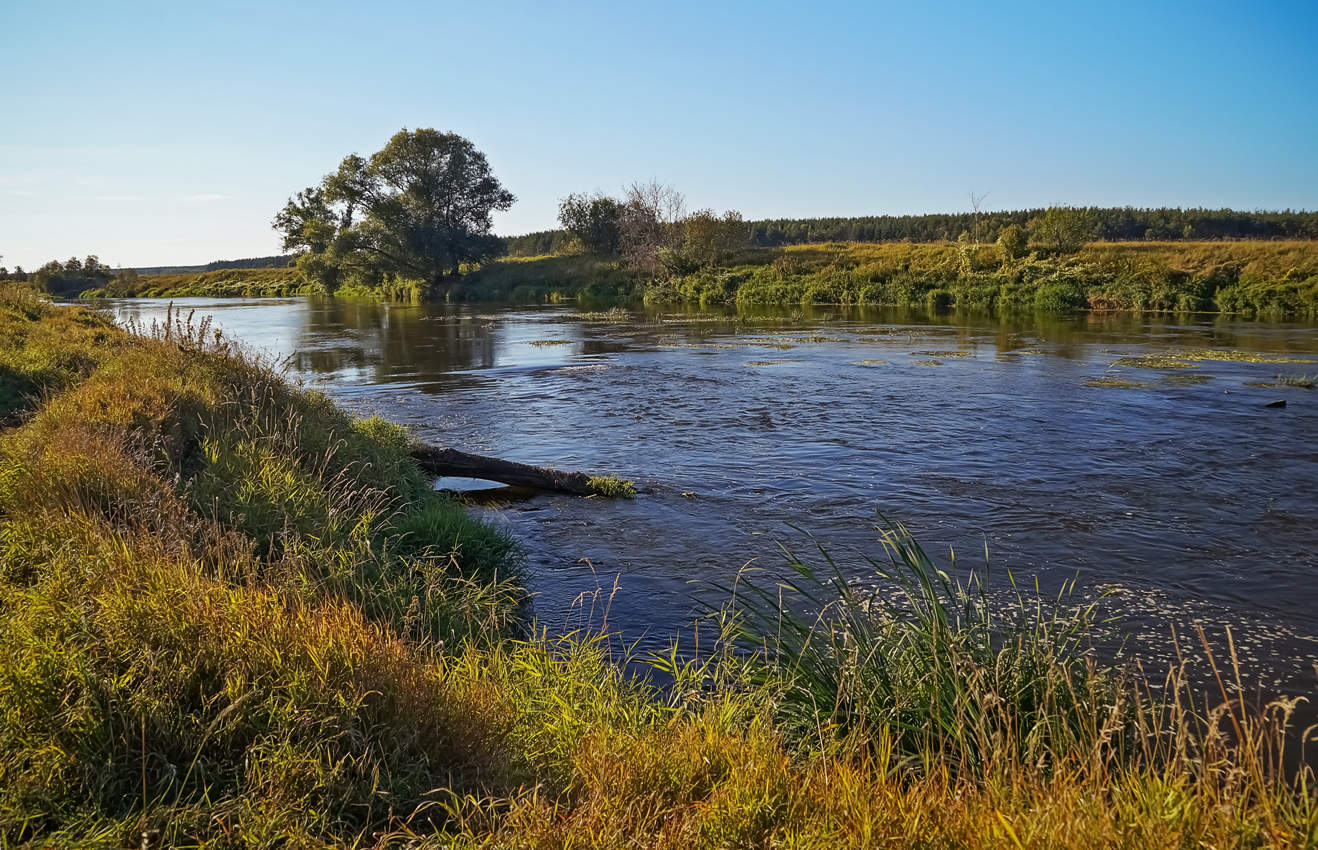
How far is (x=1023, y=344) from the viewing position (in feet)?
91.6

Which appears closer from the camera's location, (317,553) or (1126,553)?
(317,553)

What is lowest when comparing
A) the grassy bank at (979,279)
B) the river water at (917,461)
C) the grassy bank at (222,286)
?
the river water at (917,461)

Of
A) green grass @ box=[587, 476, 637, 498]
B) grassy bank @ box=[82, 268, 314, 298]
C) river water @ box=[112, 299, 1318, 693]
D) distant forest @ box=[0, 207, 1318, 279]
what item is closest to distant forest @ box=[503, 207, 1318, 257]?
distant forest @ box=[0, 207, 1318, 279]

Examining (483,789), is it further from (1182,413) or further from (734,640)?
(1182,413)

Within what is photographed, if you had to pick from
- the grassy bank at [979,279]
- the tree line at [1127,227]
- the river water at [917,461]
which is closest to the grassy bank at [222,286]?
the grassy bank at [979,279]

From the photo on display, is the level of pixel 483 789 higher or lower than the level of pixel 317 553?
lower

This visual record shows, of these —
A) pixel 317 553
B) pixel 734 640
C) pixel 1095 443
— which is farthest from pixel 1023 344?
pixel 317 553

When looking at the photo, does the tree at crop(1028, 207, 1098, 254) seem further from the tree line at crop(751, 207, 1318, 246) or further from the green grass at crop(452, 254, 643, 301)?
the green grass at crop(452, 254, 643, 301)

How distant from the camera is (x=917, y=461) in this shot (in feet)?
40.4

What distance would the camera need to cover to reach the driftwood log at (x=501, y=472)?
1054cm

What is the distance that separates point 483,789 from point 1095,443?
1264cm

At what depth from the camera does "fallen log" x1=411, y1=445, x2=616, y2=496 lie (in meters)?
10.5

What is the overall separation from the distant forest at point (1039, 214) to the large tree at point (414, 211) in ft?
23.7

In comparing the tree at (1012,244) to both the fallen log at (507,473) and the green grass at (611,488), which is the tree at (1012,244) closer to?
the green grass at (611,488)
